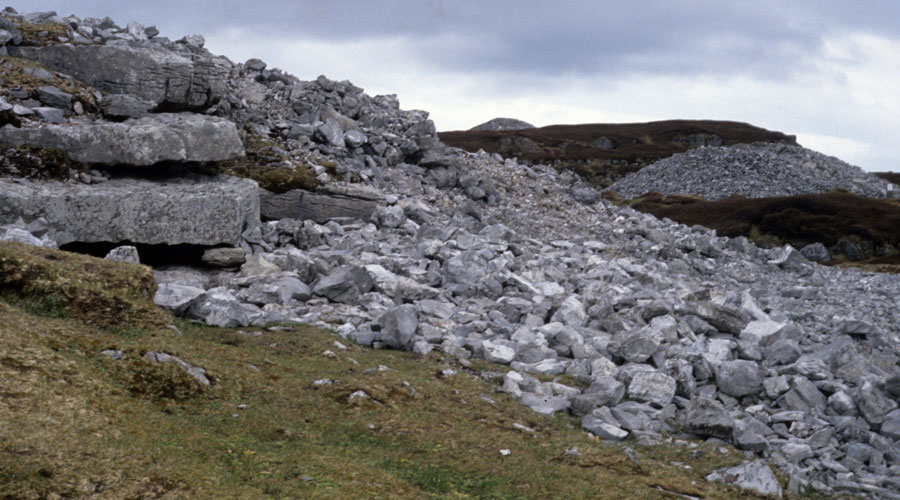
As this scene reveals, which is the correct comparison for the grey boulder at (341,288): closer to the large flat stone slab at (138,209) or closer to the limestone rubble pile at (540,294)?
the limestone rubble pile at (540,294)

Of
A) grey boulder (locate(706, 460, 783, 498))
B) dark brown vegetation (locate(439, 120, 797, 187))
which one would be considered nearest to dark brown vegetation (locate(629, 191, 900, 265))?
dark brown vegetation (locate(439, 120, 797, 187))

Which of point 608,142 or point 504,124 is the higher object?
point 504,124

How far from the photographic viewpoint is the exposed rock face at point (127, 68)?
30.6 m

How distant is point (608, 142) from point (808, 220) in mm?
67879

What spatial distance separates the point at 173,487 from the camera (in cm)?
911

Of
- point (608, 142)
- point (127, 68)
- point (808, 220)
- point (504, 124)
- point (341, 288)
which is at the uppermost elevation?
point (504, 124)

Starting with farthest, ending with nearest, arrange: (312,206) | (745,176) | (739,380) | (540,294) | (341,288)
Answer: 1. (745,176)
2. (312,206)
3. (540,294)
4. (341,288)
5. (739,380)

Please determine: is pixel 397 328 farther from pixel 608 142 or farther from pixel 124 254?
pixel 608 142

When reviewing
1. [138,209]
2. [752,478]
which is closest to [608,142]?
[138,209]

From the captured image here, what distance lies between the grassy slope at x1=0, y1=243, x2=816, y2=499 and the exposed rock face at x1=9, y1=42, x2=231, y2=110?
16208 mm

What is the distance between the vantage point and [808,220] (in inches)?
2714

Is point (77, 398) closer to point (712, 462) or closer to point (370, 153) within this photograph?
point (712, 462)

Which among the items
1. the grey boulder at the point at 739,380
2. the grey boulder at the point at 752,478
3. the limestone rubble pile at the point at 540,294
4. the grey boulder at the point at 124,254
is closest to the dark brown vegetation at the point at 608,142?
the limestone rubble pile at the point at 540,294

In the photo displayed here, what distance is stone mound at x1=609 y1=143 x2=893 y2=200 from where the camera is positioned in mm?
94188
